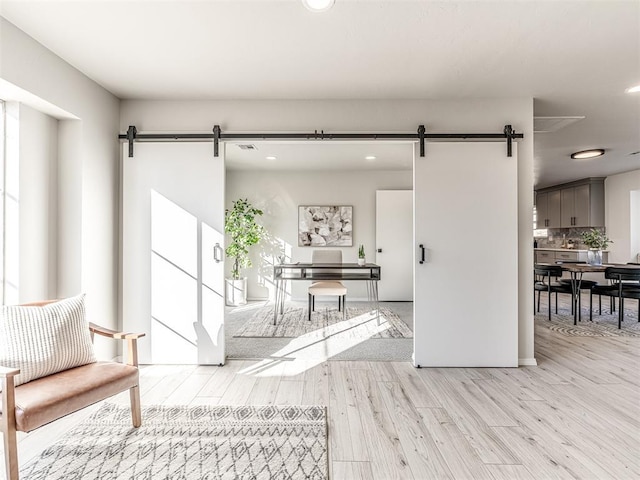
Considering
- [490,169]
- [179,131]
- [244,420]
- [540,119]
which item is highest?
[540,119]

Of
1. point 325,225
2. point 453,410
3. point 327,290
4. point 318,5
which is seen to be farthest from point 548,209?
point 318,5

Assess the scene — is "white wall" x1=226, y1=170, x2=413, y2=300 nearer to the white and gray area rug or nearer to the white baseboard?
the white and gray area rug

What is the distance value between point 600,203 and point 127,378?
8.97 metres

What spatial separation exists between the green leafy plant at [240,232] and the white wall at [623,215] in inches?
279

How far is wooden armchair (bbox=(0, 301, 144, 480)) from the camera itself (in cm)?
153

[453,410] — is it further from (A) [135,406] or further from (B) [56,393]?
(B) [56,393]

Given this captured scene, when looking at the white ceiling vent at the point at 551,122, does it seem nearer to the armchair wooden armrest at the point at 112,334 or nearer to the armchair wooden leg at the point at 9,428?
the armchair wooden armrest at the point at 112,334

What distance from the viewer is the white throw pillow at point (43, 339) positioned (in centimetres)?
181

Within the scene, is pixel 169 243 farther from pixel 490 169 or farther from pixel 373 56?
pixel 490 169

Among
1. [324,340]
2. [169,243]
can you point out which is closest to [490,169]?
[324,340]

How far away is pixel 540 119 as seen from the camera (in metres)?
3.54

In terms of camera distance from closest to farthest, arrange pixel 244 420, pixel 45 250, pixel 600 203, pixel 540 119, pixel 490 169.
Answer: pixel 244 420
pixel 45 250
pixel 490 169
pixel 540 119
pixel 600 203

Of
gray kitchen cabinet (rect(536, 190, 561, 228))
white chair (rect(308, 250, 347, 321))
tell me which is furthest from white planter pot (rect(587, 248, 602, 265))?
Result: gray kitchen cabinet (rect(536, 190, 561, 228))

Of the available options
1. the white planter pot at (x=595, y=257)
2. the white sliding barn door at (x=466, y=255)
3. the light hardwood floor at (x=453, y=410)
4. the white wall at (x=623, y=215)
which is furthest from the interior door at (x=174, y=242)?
the white wall at (x=623, y=215)
